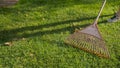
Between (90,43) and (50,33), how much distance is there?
38.4 inches

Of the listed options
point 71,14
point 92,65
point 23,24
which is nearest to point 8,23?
point 23,24

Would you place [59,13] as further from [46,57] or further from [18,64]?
[18,64]

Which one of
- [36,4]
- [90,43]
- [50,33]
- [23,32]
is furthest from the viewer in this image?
[36,4]

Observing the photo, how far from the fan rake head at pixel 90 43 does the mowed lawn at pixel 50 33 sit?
0.13 m

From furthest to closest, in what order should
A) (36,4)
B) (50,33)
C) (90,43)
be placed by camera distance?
Result: (36,4) < (50,33) < (90,43)

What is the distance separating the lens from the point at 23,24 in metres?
5.93

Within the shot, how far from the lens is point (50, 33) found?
581 centimetres

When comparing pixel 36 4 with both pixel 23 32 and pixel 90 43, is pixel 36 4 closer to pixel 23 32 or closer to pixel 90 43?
pixel 23 32

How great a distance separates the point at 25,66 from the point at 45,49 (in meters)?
0.66

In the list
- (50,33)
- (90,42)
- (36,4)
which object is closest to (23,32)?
(50,33)

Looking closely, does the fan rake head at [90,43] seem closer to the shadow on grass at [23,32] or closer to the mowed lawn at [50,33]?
the mowed lawn at [50,33]

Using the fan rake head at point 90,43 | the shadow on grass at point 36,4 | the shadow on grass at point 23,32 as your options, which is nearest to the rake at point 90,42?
the fan rake head at point 90,43

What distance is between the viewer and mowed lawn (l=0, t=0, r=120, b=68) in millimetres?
5055

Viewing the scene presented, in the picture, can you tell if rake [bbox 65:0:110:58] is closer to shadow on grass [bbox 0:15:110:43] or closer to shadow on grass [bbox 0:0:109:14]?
shadow on grass [bbox 0:15:110:43]
